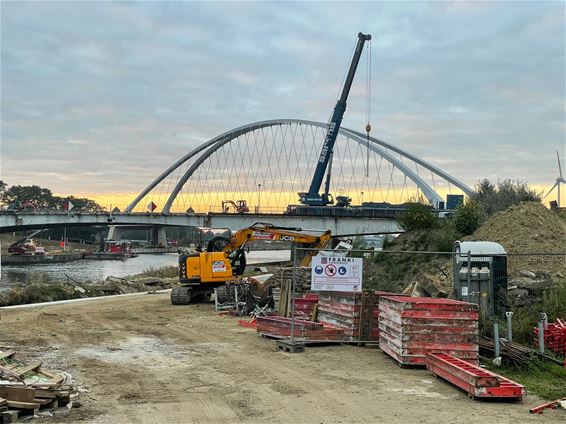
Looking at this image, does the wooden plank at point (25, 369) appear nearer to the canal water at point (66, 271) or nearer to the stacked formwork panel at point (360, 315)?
the stacked formwork panel at point (360, 315)

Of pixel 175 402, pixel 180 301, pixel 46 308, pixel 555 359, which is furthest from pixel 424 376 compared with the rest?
pixel 46 308

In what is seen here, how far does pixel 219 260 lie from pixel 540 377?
14.8 m

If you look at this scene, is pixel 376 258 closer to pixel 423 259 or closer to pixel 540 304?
pixel 423 259

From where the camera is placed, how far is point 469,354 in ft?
35.8

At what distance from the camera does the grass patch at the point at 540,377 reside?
925 centimetres

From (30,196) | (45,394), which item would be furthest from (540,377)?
(30,196)

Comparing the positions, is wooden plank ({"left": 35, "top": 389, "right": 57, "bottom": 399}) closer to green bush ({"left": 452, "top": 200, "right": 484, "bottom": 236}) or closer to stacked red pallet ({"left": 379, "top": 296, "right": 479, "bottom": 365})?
stacked red pallet ({"left": 379, "top": 296, "right": 479, "bottom": 365})

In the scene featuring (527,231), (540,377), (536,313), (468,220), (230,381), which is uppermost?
(468,220)

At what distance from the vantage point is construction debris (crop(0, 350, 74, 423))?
24.3 ft

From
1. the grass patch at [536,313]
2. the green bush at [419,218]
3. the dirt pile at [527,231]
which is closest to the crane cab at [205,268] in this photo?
the dirt pile at [527,231]

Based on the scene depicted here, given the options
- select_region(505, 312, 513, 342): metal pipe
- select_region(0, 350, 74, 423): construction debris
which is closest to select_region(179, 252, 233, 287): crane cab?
select_region(505, 312, 513, 342): metal pipe

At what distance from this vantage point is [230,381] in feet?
33.0

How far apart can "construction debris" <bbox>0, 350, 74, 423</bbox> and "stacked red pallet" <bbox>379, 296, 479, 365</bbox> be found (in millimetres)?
6157

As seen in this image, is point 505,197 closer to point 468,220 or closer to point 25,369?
point 468,220
